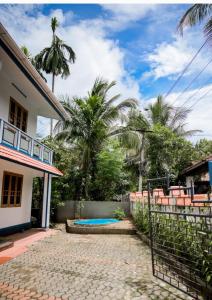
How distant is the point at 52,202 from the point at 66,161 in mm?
2941

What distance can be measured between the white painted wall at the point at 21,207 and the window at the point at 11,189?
0.19 metres

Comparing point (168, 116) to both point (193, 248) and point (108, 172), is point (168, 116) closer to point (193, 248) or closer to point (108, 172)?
point (108, 172)

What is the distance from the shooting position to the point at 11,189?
10062 mm

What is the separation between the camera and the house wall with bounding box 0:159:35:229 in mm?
9305

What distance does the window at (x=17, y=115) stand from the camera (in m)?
10.1

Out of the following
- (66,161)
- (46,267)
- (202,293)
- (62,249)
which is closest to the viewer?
(202,293)

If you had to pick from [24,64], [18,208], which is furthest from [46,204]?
[24,64]

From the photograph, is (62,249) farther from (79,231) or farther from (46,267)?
(79,231)

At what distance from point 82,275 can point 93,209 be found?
10590 mm

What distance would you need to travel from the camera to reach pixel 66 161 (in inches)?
625

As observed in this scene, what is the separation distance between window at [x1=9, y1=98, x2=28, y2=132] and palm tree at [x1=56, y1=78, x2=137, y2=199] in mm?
4708

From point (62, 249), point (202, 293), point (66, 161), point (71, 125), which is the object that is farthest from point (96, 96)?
point (202, 293)

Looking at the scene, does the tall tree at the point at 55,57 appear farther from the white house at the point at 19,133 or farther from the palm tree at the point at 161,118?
the white house at the point at 19,133

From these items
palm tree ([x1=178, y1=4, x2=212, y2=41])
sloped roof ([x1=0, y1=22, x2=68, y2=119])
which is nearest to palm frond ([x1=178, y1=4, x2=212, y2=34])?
palm tree ([x1=178, y1=4, x2=212, y2=41])
